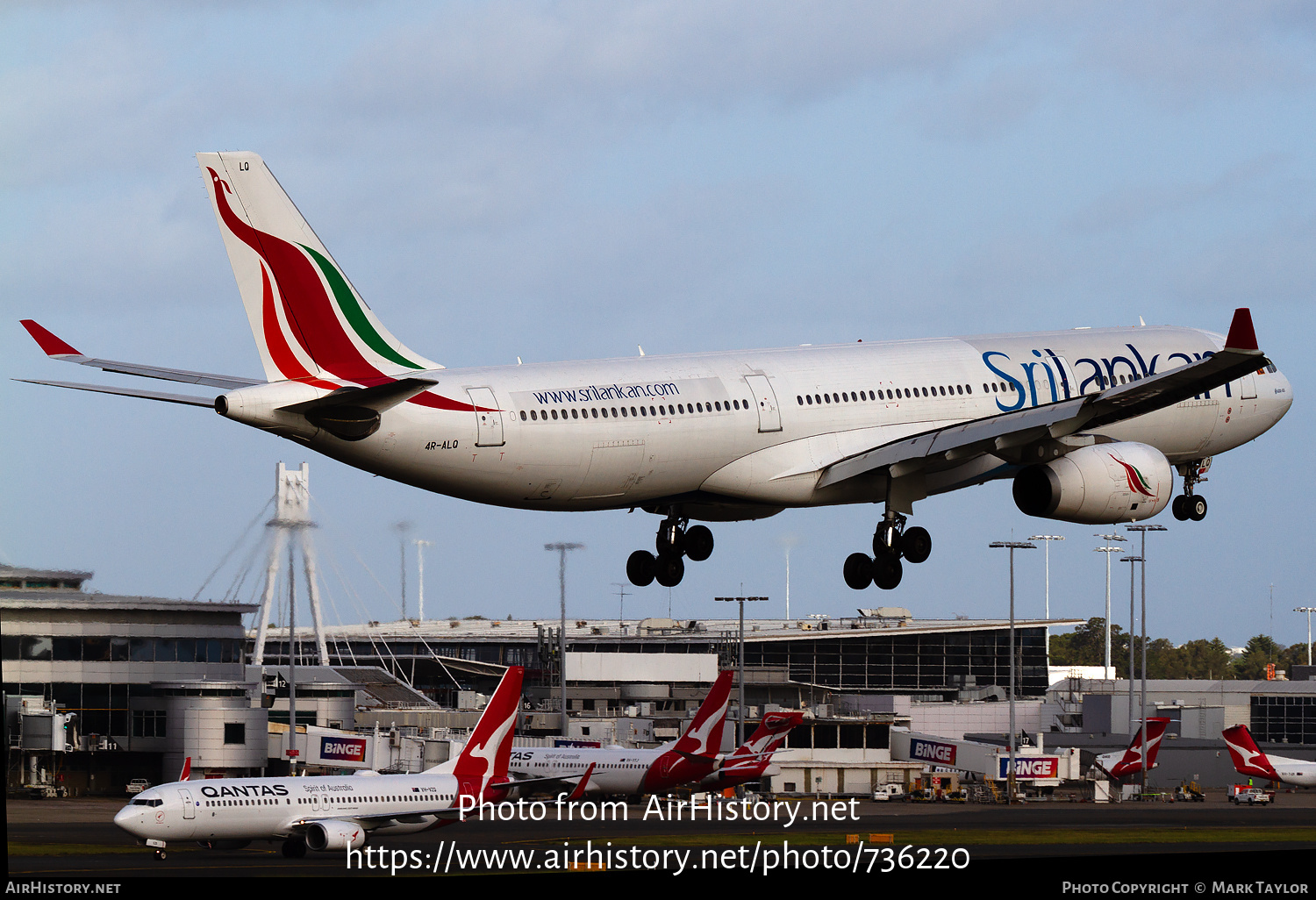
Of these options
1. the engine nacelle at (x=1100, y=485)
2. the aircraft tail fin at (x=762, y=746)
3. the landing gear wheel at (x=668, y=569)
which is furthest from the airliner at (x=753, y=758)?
the engine nacelle at (x=1100, y=485)

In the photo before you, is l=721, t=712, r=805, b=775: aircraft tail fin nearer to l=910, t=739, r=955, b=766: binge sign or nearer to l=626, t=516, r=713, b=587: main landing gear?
l=910, t=739, r=955, b=766: binge sign

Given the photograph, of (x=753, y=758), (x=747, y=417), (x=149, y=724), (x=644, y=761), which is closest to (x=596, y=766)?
(x=644, y=761)

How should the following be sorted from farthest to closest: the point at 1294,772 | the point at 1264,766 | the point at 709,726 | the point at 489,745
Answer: the point at 1294,772 → the point at 1264,766 → the point at 709,726 → the point at 489,745

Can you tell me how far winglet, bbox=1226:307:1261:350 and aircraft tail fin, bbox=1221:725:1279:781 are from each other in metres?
79.2

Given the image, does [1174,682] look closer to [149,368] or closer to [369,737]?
[369,737]

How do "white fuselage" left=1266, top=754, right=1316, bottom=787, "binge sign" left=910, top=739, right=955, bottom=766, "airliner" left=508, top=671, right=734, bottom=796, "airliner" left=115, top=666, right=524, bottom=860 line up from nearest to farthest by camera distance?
"airliner" left=115, top=666, right=524, bottom=860
"airliner" left=508, top=671, right=734, bottom=796
"white fuselage" left=1266, top=754, right=1316, bottom=787
"binge sign" left=910, top=739, right=955, bottom=766

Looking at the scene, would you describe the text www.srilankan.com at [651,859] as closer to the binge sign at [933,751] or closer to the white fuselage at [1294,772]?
the binge sign at [933,751]

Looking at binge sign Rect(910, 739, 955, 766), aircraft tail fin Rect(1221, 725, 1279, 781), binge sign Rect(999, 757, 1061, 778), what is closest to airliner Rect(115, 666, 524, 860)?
binge sign Rect(999, 757, 1061, 778)

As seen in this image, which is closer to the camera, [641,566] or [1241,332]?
[1241,332]

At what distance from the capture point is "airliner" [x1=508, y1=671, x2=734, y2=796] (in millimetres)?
91938

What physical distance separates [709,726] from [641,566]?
45393 mm

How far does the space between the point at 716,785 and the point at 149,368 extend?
60760mm

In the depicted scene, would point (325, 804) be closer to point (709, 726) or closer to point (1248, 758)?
point (709, 726)

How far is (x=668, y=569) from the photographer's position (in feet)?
160
